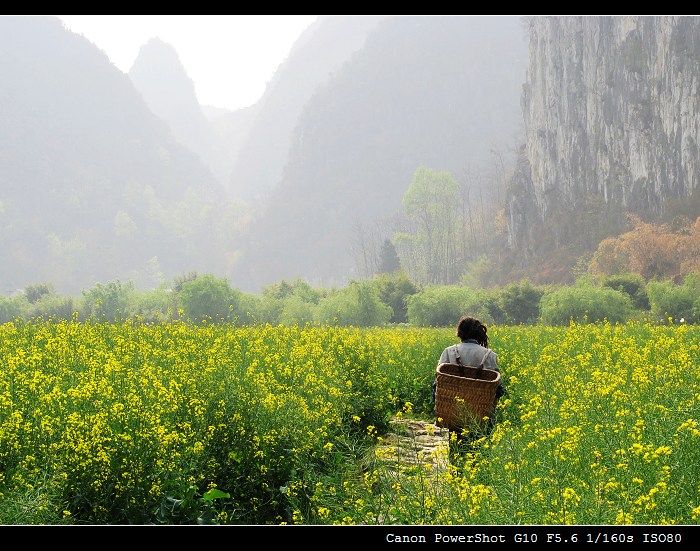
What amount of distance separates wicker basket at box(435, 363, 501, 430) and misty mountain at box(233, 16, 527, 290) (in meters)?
128

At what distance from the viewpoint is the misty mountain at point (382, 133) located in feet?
482

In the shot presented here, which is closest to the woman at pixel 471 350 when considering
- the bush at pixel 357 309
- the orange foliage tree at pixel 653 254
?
the bush at pixel 357 309

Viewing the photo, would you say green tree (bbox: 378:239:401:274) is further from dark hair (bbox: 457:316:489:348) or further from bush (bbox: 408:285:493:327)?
dark hair (bbox: 457:316:489:348)

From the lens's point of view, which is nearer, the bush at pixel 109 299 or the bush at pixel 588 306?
the bush at pixel 588 306

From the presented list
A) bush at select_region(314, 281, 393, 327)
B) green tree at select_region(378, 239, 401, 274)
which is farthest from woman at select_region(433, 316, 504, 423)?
green tree at select_region(378, 239, 401, 274)

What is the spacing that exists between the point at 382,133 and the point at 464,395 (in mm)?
160332

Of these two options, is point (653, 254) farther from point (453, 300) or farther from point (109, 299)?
point (109, 299)

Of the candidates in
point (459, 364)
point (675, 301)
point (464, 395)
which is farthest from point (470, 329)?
point (675, 301)

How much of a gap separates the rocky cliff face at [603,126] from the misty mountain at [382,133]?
6790cm

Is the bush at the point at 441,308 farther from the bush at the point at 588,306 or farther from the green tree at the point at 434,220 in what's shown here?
the green tree at the point at 434,220

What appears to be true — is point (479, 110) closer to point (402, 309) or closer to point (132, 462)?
point (402, 309)

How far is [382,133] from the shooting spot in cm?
16188

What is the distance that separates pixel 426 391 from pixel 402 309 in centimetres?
2645
